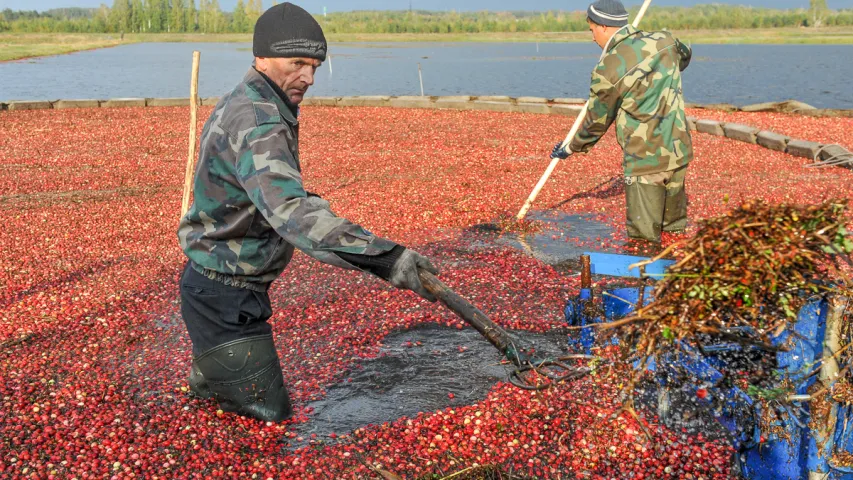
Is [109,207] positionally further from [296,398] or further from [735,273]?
[735,273]

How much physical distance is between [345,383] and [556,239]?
160 inches

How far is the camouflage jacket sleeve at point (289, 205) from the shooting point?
354 centimetres

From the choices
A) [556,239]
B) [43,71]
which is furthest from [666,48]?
[43,71]

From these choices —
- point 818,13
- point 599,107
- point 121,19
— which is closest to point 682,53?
point 599,107

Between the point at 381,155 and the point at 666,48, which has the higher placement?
the point at 666,48

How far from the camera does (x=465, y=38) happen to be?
405ft

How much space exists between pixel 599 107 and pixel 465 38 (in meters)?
120

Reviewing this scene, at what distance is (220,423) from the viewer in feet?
15.2

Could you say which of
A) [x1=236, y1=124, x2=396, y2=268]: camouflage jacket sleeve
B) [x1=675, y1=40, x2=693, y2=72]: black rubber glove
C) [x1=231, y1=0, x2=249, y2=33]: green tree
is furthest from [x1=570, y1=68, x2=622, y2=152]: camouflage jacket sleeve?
[x1=231, y1=0, x2=249, y2=33]: green tree

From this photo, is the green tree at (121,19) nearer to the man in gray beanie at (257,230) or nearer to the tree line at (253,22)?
the tree line at (253,22)

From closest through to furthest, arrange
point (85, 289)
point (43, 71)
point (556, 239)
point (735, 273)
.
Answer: point (735, 273) < point (85, 289) < point (556, 239) < point (43, 71)

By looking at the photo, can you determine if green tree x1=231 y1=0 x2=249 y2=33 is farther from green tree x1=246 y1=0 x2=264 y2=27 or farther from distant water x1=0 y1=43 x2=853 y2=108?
distant water x1=0 y1=43 x2=853 y2=108

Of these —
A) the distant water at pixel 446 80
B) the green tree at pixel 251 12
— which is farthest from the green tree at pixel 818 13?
the green tree at pixel 251 12

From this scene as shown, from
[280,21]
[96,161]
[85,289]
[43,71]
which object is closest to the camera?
[280,21]
